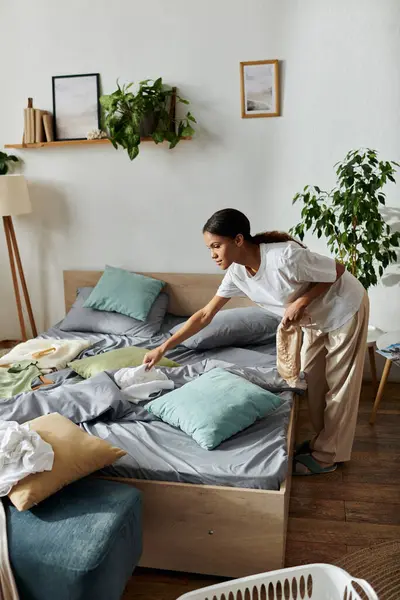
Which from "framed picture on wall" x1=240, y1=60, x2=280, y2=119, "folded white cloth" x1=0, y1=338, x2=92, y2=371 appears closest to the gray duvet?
"folded white cloth" x1=0, y1=338, x2=92, y2=371

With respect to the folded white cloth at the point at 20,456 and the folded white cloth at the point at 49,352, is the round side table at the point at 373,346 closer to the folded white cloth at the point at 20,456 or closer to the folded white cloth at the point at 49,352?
the folded white cloth at the point at 49,352

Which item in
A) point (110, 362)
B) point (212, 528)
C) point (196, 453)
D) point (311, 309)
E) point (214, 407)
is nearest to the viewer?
point (212, 528)

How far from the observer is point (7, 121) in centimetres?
392

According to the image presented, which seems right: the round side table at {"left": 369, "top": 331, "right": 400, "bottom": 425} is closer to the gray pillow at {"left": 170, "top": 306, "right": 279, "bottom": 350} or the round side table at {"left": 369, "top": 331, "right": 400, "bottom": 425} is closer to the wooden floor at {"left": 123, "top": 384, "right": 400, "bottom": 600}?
the wooden floor at {"left": 123, "top": 384, "right": 400, "bottom": 600}

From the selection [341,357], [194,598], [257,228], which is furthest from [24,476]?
[257,228]

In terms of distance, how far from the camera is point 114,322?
11.6ft

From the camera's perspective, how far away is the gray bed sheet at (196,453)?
1968mm

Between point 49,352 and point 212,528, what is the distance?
4.82 ft

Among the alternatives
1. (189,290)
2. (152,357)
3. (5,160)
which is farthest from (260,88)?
(152,357)

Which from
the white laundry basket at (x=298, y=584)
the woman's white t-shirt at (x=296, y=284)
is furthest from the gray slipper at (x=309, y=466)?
the white laundry basket at (x=298, y=584)

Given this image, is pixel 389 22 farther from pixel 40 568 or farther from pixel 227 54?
pixel 40 568

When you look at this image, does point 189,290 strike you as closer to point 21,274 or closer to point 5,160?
point 21,274

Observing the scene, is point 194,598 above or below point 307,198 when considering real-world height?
below

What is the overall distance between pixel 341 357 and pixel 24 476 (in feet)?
4.61
